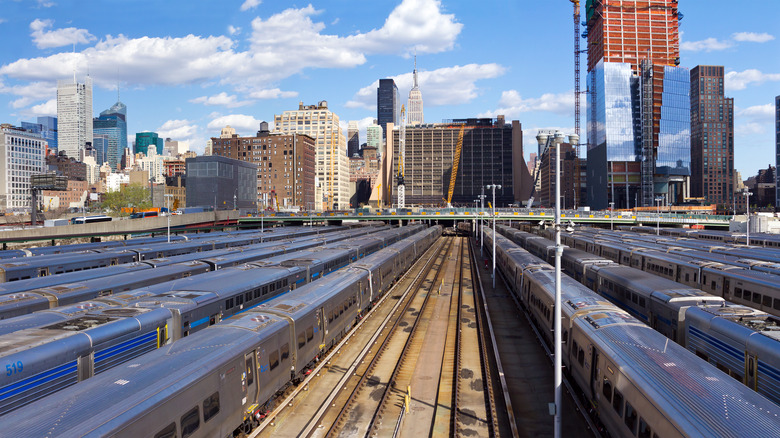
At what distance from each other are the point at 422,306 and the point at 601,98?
168450 millimetres

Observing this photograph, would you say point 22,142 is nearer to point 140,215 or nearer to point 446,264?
point 140,215

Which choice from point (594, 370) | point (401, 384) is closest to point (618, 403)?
point (594, 370)

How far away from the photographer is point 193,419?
11.8 metres

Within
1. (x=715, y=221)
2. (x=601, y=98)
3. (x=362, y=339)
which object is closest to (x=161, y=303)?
(x=362, y=339)

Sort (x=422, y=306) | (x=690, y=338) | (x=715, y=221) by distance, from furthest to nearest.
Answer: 1. (x=715, y=221)
2. (x=422, y=306)
3. (x=690, y=338)

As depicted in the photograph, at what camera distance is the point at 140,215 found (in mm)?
105188

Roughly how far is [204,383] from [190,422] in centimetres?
97

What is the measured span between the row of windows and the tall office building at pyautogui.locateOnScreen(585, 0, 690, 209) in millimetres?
177250

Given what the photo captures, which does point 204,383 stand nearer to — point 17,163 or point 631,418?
point 631,418

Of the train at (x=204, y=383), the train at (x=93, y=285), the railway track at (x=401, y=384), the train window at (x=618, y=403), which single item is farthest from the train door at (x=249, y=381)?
the train window at (x=618, y=403)

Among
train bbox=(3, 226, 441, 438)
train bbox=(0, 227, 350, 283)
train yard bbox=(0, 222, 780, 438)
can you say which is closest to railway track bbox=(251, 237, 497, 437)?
train yard bbox=(0, 222, 780, 438)

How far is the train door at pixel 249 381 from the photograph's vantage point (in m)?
14.4

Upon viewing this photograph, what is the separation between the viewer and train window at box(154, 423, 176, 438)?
10.6 m

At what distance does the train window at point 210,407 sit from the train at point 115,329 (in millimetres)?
4305
